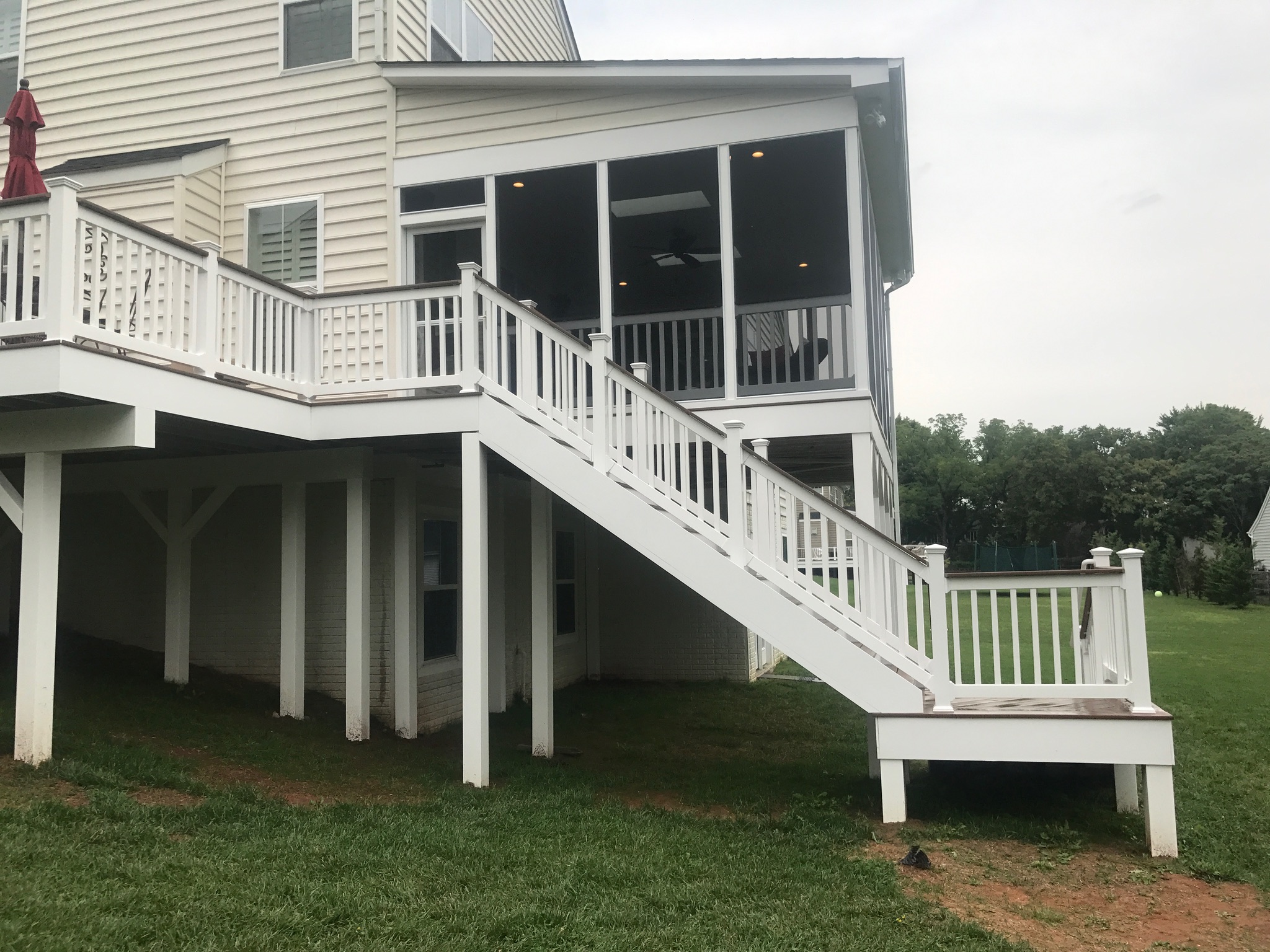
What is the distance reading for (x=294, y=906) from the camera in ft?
13.6

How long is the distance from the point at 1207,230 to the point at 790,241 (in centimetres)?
1956

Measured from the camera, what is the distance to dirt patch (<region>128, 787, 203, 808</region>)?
5.60 meters

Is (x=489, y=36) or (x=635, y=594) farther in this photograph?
(x=635, y=594)

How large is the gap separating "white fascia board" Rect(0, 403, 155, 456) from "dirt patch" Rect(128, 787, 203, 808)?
6.66 ft

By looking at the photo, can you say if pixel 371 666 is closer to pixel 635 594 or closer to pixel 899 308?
pixel 635 594

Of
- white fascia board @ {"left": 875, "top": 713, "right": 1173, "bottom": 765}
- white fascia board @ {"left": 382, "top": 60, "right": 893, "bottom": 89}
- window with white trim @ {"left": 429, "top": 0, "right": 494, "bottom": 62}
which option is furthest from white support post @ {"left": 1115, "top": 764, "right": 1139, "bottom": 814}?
window with white trim @ {"left": 429, "top": 0, "right": 494, "bottom": 62}

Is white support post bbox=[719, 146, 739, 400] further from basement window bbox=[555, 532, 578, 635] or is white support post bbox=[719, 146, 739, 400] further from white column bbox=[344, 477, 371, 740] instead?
basement window bbox=[555, 532, 578, 635]

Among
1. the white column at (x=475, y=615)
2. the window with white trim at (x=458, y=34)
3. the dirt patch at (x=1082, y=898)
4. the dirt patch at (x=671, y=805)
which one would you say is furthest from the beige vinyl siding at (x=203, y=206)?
the dirt patch at (x=1082, y=898)

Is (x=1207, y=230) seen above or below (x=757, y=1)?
below

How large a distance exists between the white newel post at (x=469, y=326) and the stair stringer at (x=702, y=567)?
0.69 feet

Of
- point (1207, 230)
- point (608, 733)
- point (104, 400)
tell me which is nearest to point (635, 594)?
point (608, 733)

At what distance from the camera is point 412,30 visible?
10125 mm

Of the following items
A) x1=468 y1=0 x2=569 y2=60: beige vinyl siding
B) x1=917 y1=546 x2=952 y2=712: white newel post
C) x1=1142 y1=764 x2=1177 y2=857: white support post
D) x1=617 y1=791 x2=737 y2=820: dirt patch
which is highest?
x1=468 y1=0 x2=569 y2=60: beige vinyl siding

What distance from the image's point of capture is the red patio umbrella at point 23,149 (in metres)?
6.91
